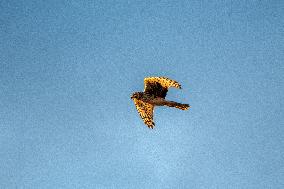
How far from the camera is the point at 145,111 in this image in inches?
1025

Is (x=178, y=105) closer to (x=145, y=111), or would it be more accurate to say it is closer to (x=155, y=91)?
(x=155, y=91)

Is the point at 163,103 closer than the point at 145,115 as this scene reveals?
Yes

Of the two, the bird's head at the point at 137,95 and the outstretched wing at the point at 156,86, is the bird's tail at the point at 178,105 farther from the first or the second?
the bird's head at the point at 137,95

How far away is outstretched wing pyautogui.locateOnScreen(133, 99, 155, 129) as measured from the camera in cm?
2575

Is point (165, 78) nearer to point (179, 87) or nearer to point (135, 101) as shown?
point (179, 87)

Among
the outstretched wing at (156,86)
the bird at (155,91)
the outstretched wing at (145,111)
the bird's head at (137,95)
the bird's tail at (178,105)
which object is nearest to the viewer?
the bird's tail at (178,105)

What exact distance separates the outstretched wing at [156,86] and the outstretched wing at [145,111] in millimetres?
1977

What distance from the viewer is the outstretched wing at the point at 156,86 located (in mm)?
23375

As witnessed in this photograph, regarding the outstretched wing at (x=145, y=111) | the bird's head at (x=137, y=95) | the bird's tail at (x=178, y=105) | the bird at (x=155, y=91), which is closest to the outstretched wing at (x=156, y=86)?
the bird at (x=155, y=91)

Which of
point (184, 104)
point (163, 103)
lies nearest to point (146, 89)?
point (163, 103)

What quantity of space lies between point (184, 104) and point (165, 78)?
2.27m

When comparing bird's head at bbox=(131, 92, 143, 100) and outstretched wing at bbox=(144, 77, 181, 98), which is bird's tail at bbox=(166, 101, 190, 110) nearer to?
outstretched wing at bbox=(144, 77, 181, 98)

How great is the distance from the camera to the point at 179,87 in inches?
885

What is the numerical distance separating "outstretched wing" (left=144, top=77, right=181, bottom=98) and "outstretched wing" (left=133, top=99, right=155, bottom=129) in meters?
1.98
